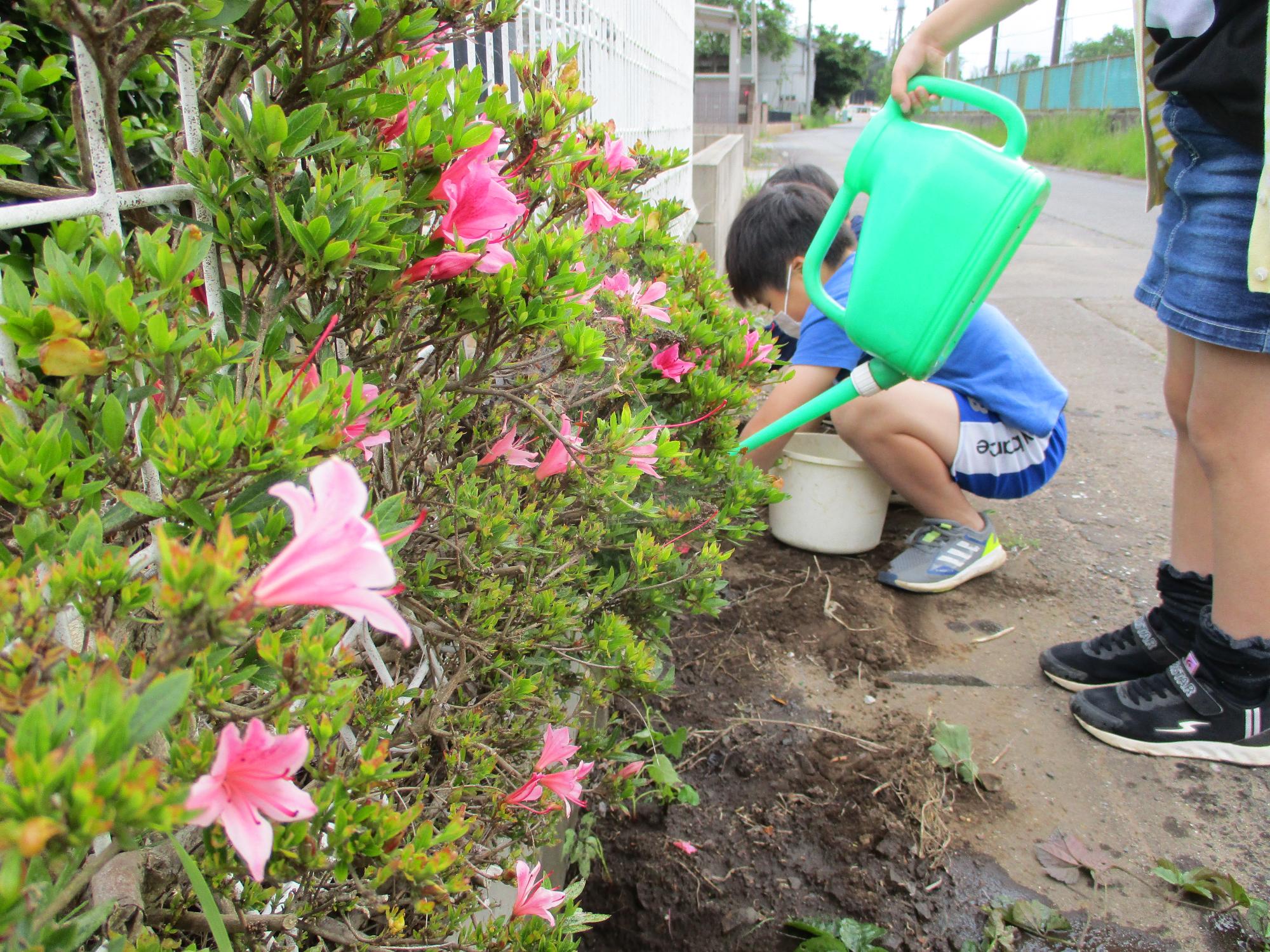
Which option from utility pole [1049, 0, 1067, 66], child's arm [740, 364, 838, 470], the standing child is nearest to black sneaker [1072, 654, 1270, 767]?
the standing child

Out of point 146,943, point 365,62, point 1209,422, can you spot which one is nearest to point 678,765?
point 1209,422

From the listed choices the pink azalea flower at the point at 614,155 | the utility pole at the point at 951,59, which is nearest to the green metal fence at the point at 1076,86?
the utility pole at the point at 951,59

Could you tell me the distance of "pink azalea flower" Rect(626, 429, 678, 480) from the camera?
1.08 meters

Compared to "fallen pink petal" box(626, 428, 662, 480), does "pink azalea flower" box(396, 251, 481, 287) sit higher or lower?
higher

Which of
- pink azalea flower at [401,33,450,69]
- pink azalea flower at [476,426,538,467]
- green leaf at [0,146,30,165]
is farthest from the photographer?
pink azalea flower at [476,426,538,467]

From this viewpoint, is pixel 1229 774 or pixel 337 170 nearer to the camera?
pixel 337 170

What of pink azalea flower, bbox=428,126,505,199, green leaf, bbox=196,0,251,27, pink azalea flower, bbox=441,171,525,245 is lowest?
pink azalea flower, bbox=441,171,525,245

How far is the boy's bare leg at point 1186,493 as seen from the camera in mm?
1929

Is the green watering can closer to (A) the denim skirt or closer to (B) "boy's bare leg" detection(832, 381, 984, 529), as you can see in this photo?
(A) the denim skirt

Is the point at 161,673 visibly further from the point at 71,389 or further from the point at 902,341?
the point at 902,341

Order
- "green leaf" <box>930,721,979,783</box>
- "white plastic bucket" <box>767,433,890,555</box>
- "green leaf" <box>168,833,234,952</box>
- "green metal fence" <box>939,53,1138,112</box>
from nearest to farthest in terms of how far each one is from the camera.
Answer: "green leaf" <box>168,833,234,952</box> → "green leaf" <box>930,721,979,783</box> → "white plastic bucket" <box>767,433,890,555</box> → "green metal fence" <box>939,53,1138,112</box>

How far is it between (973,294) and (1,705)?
5.43ft

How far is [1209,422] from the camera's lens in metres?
1.68

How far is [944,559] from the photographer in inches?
101
